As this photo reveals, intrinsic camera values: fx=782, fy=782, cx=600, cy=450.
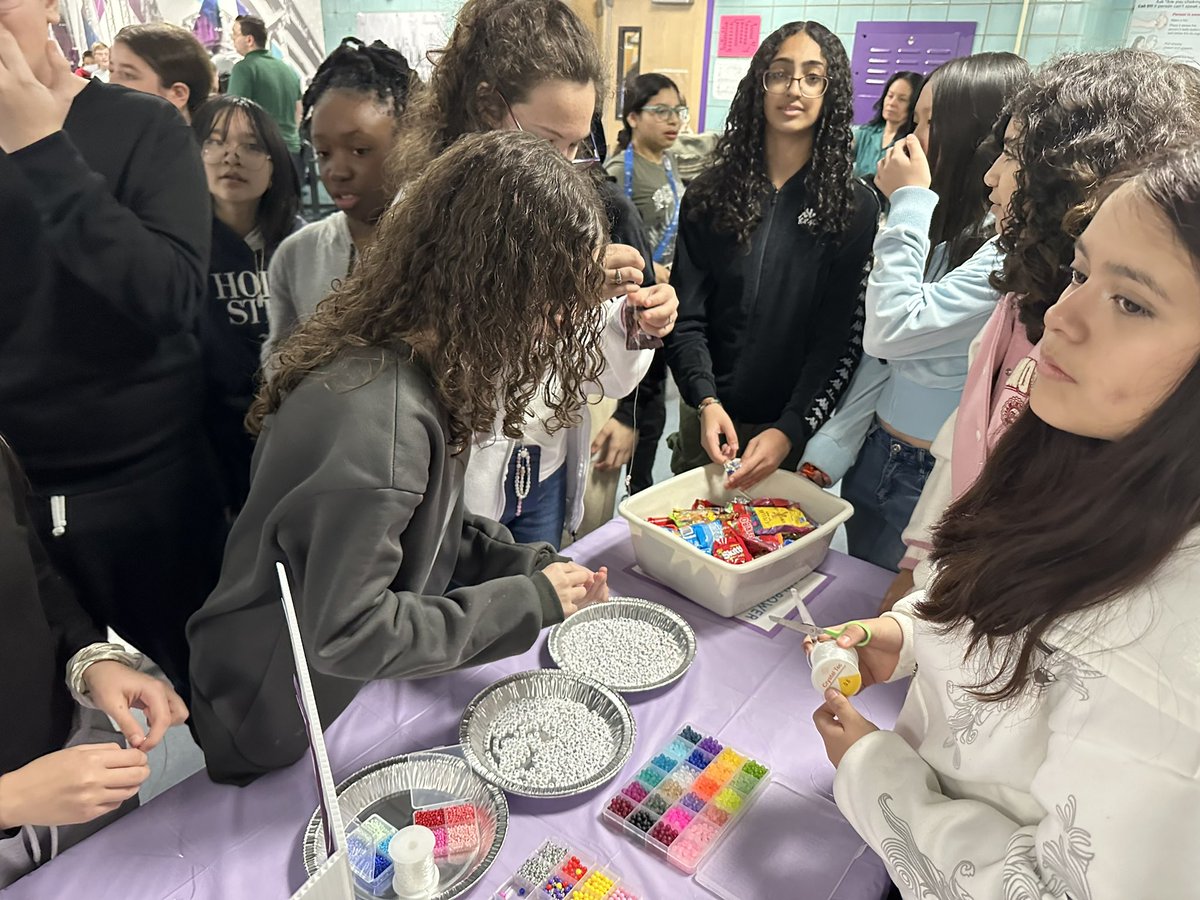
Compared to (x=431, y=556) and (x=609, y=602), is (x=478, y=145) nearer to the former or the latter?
(x=431, y=556)

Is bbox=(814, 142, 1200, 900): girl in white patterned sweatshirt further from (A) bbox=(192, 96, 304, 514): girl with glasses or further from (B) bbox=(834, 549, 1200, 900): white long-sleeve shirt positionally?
(A) bbox=(192, 96, 304, 514): girl with glasses

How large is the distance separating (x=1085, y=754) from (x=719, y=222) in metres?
1.36

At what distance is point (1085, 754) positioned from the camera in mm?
681

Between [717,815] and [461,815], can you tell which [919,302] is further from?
[461,815]

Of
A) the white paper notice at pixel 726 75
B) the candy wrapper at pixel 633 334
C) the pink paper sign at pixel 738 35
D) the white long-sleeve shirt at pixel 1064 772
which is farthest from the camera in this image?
the white paper notice at pixel 726 75

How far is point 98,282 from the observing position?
1280 millimetres

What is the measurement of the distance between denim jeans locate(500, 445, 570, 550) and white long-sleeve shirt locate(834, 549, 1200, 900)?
81cm

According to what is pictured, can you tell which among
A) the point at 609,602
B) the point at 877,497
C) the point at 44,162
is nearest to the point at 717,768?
the point at 609,602

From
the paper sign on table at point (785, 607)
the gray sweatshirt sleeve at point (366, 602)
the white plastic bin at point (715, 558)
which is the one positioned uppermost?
the gray sweatshirt sleeve at point (366, 602)

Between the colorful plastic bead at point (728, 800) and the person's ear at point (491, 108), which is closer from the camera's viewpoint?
the colorful plastic bead at point (728, 800)

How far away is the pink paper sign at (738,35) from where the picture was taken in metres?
3.76

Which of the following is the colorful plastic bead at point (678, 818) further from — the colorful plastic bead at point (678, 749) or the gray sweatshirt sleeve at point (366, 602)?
the gray sweatshirt sleeve at point (366, 602)

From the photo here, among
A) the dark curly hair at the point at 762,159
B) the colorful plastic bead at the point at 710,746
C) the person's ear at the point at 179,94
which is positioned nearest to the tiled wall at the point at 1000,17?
the dark curly hair at the point at 762,159

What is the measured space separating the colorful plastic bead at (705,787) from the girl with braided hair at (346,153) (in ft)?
3.73
